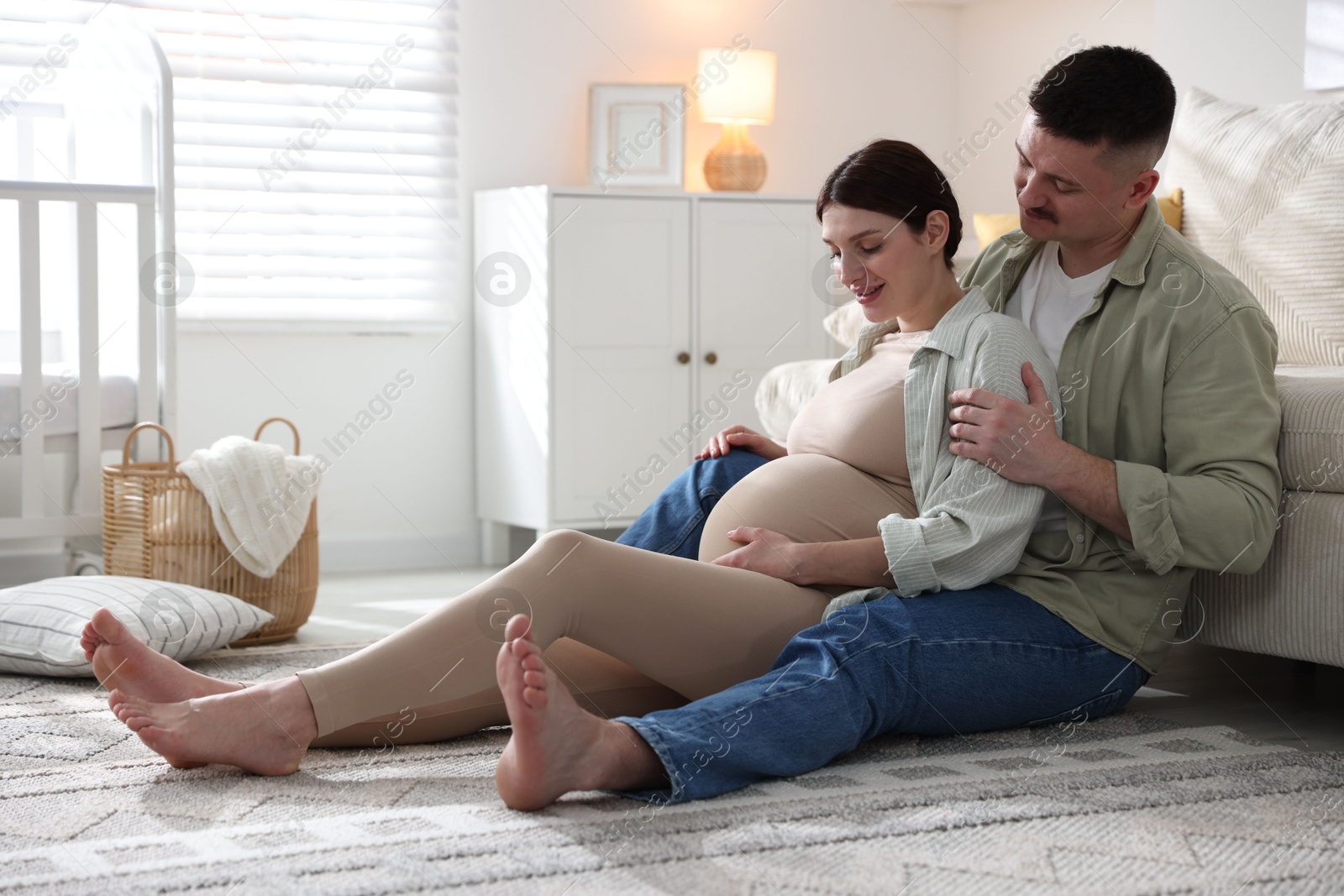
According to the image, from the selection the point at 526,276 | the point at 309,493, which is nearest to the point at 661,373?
the point at 526,276

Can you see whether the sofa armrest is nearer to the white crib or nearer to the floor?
the floor

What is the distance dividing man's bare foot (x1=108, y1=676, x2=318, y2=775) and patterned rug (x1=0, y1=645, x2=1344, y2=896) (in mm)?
32

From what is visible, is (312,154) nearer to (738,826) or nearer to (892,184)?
(892,184)

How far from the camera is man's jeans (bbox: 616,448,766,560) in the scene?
1746 mm

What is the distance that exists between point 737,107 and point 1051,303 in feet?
6.87

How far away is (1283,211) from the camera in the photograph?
6.95 feet

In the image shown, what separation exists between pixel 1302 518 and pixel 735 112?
7.60ft

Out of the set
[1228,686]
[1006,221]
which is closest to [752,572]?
[1228,686]

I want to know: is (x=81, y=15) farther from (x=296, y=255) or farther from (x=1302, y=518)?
(x=1302, y=518)

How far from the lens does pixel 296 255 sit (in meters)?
3.44

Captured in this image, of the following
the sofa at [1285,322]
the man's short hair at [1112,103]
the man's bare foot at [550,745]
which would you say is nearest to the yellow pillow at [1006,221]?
the sofa at [1285,322]

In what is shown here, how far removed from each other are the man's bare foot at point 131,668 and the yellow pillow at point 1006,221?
1594 mm

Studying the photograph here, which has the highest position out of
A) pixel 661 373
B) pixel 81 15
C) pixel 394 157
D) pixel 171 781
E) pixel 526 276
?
pixel 81 15

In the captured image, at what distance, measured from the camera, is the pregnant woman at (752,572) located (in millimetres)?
1374
